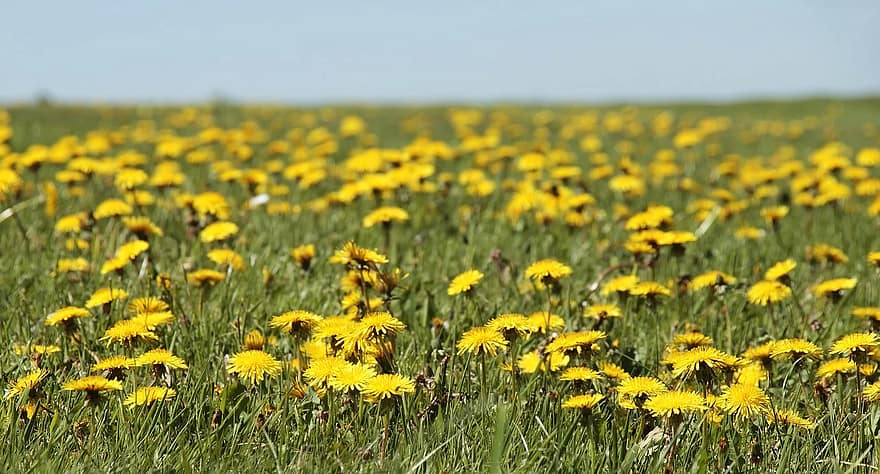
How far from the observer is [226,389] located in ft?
6.90

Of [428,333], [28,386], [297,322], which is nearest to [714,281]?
[428,333]

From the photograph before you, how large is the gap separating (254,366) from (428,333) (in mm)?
816

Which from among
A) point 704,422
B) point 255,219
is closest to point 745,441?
point 704,422

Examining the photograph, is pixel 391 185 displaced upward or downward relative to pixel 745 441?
upward

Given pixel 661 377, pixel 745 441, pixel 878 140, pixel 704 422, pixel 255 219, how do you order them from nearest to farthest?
pixel 704 422 → pixel 745 441 → pixel 661 377 → pixel 255 219 → pixel 878 140

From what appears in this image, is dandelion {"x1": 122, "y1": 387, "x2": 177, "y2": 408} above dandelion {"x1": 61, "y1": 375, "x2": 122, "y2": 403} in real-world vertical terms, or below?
below

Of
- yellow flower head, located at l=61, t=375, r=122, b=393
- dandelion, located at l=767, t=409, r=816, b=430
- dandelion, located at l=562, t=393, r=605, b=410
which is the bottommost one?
dandelion, located at l=767, t=409, r=816, b=430

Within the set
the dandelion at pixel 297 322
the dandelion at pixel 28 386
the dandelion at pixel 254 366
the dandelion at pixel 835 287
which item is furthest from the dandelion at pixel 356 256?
the dandelion at pixel 835 287

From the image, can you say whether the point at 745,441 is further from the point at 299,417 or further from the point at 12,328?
the point at 12,328

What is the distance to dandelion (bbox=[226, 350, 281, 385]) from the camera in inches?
79.6

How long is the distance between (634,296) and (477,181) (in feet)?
6.38

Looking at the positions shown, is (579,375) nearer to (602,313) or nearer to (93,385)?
(602,313)

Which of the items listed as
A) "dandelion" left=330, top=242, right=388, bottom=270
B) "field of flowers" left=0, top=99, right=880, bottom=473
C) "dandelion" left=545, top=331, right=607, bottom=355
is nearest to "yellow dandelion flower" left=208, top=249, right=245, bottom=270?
"field of flowers" left=0, top=99, right=880, bottom=473

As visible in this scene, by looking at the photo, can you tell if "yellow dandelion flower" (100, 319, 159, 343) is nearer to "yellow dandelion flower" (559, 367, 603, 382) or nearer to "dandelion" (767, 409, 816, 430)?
"yellow dandelion flower" (559, 367, 603, 382)
